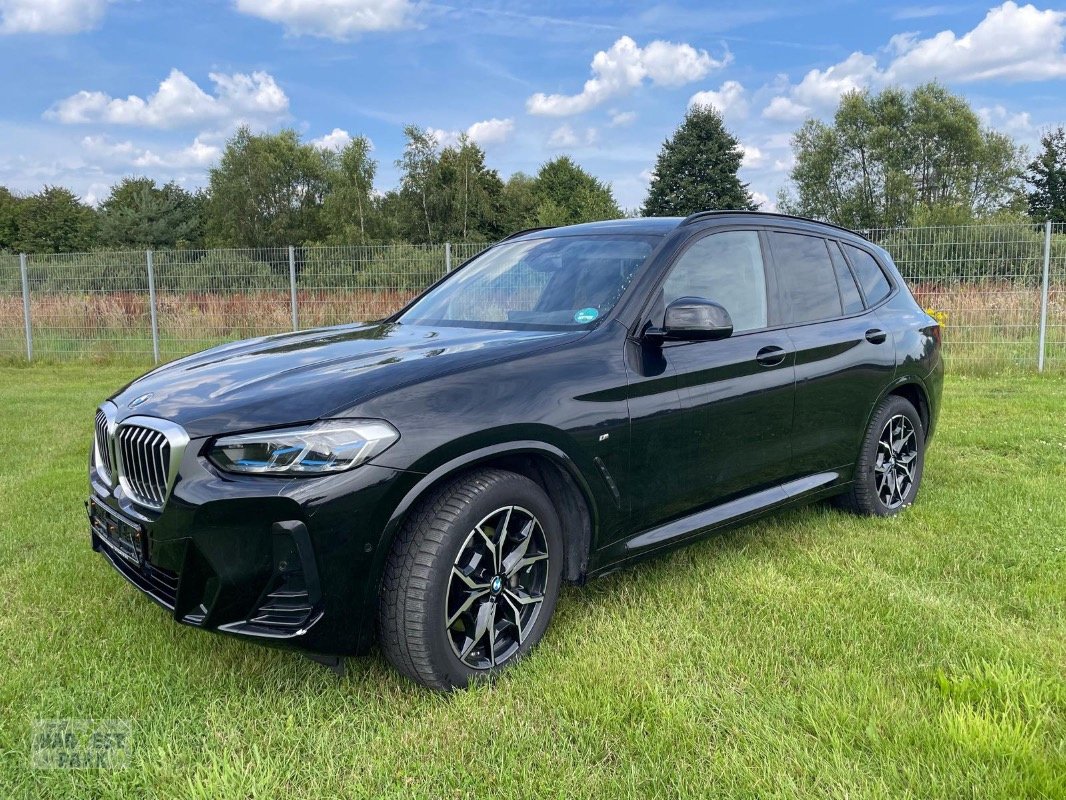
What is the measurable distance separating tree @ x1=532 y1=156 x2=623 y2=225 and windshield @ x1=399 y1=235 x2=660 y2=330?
44.9 metres

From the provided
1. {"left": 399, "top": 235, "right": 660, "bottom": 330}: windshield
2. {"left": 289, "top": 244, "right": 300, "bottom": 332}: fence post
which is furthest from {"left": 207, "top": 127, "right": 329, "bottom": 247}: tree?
{"left": 399, "top": 235, "right": 660, "bottom": 330}: windshield

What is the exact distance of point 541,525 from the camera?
2777mm

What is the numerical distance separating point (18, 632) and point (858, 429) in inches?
158

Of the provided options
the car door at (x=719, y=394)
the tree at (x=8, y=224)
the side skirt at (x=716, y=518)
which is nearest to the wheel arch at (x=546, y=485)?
the side skirt at (x=716, y=518)

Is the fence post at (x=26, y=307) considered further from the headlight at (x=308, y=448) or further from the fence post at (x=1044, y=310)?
the fence post at (x=1044, y=310)

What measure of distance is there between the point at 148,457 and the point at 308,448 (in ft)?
2.05

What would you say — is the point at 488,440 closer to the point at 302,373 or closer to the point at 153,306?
the point at 302,373

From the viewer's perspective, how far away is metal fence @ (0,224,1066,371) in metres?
10.9

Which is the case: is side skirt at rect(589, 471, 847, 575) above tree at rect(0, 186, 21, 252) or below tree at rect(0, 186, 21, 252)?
below

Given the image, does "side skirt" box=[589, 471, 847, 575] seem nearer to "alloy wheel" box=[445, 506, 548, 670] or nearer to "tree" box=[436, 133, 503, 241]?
"alloy wheel" box=[445, 506, 548, 670]

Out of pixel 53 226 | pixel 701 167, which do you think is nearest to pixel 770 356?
pixel 701 167

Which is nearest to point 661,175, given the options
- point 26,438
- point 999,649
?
point 26,438

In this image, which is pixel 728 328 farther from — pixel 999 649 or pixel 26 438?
pixel 26 438

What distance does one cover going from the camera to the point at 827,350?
4.01 m
